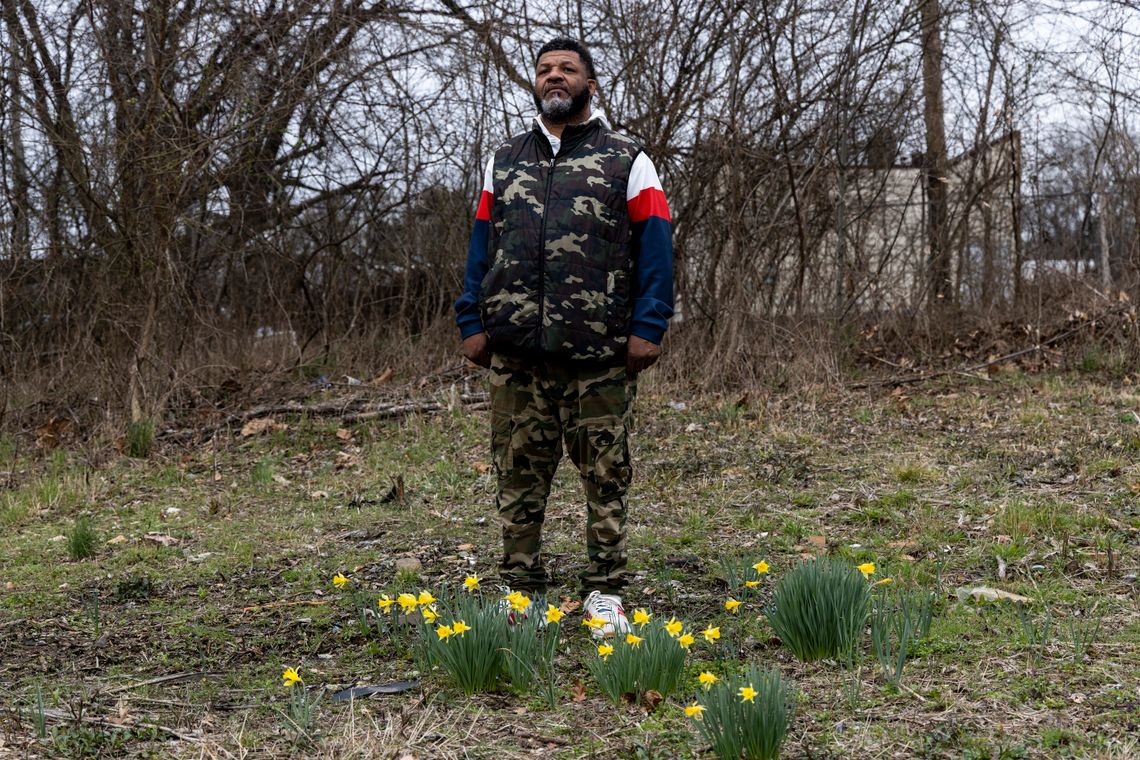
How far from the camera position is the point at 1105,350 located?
380 inches

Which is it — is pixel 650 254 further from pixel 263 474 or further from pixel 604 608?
pixel 263 474

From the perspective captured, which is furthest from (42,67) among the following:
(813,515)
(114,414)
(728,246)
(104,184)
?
(813,515)

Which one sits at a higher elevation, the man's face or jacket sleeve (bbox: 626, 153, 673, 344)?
the man's face

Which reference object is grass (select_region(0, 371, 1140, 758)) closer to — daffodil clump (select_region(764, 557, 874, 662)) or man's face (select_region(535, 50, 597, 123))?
daffodil clump (select_region(764, 557, 874, 662))

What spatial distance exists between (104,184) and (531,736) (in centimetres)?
786

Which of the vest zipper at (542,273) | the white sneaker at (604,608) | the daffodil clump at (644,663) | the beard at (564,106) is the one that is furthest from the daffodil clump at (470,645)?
the beard at (564,106)

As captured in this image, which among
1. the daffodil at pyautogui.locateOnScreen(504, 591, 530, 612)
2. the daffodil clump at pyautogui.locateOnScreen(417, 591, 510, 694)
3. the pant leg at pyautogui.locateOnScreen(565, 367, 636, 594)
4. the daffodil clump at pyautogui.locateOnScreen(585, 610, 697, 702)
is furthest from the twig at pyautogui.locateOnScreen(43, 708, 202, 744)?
the pant leg at pyautogui.locateOnScreen(565, 367, 636, 594)

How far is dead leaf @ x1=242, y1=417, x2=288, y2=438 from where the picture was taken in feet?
29.6

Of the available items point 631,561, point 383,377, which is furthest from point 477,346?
point 383,377

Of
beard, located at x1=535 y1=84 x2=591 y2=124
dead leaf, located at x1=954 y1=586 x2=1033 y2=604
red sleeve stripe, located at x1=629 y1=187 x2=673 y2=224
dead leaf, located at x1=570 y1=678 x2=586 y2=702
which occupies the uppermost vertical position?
beard, located at x1=535 y1=84 x2=591 y2=124

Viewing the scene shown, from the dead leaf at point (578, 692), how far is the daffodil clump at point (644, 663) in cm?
15

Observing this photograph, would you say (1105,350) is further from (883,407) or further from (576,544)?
(576,544)

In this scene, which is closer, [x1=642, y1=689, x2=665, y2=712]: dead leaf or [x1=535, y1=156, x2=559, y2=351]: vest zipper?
[x1=642, y1=689, x2=665, y2=712]: dead leaf

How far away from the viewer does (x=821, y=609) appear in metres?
3.36
